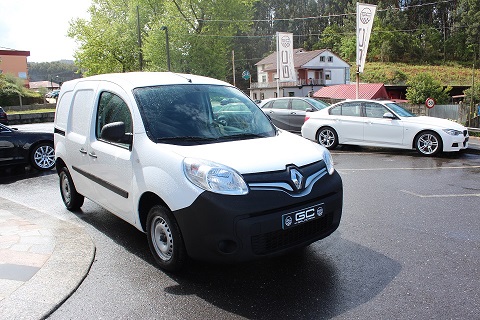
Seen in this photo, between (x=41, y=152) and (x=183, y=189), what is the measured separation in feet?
25.5

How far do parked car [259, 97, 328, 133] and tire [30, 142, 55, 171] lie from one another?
7709mm

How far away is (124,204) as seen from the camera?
4.25 m

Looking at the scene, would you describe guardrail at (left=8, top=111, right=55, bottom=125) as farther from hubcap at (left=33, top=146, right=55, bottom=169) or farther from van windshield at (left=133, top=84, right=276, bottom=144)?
van windshield at (left=133, top=84, right=276, bottom=144)

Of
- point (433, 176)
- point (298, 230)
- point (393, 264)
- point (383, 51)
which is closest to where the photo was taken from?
point (298, 230)

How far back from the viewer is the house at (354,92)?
47.5 m

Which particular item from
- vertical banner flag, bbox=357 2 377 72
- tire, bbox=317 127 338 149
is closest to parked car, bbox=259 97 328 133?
tire, bbox=317 127 338 149

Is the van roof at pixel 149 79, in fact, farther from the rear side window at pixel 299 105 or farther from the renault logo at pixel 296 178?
the rear side window at pixel 299 105

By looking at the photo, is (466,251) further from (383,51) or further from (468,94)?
(383,51)

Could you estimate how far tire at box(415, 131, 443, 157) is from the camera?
10.2 metres

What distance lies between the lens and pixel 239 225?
10.6ft

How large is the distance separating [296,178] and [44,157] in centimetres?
821

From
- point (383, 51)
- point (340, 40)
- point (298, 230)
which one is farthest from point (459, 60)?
point (298, 230)

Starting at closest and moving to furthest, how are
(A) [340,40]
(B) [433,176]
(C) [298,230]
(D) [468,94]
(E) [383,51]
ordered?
(C) [298,230] < (B) [433,176] < (D) [468,94] < (E) [383,51] < (A) [340,40]

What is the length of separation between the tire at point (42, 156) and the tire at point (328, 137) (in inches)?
291
